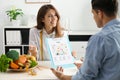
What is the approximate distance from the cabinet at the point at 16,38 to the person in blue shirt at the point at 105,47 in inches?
110

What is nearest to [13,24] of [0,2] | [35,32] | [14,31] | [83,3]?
[14,31]

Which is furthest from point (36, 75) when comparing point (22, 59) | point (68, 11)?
point (68, 11)

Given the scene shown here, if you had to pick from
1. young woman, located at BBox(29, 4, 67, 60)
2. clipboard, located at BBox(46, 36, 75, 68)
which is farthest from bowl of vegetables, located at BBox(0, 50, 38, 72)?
young woman, located at BBox(29, 4, 67, 60)

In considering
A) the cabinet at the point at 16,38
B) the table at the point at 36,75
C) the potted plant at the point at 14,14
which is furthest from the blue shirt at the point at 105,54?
the potted plant at the point at 14,14

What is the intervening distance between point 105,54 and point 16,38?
9.44ft

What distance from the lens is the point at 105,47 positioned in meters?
1.17

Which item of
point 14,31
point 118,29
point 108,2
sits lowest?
point 14,31

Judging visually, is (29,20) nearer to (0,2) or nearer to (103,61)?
(0,2)

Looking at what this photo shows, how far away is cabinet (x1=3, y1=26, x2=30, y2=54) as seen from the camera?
3906 millimetres

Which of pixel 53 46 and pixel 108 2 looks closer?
pixel 108 2

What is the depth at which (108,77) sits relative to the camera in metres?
1.22

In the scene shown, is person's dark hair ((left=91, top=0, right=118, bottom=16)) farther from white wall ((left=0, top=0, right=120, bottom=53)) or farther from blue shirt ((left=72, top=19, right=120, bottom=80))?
white wall ((left=0, top=0, right=120, bottom=53))

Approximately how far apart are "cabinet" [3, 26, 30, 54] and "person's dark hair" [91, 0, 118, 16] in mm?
2840

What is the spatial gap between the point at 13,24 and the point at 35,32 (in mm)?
1542
